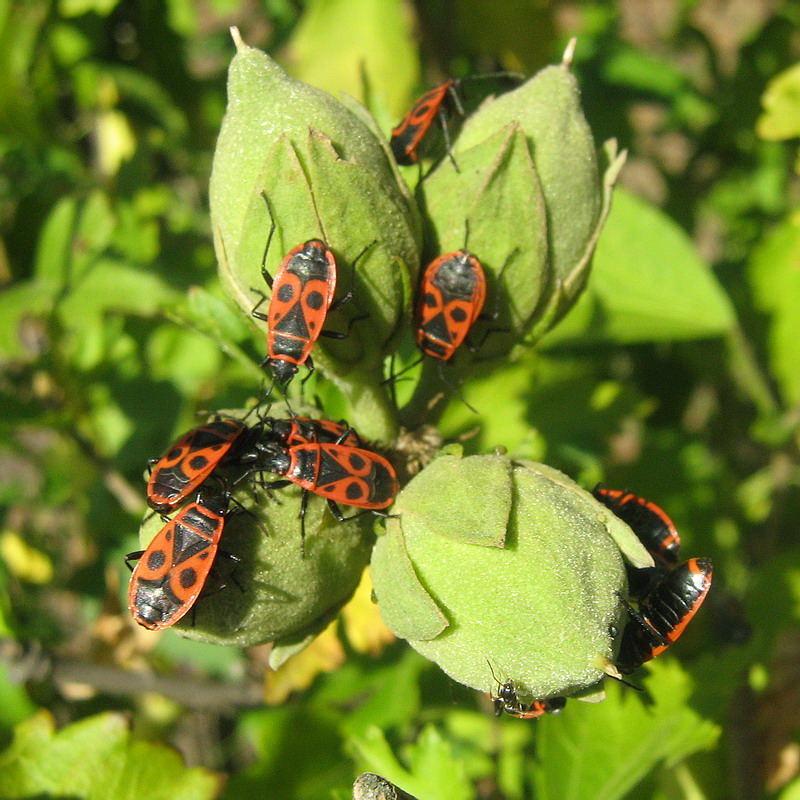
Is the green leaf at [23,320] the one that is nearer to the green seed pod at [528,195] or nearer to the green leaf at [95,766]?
the green leaf at [95,766]

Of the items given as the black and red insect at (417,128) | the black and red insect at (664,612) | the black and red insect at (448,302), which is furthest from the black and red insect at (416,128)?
the black and red insect at (664,612)

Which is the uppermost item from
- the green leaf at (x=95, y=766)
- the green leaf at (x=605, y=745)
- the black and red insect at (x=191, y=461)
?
the black and red insect at (x=191, y=461)

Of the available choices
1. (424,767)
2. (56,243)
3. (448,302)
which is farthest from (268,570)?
(56,243)

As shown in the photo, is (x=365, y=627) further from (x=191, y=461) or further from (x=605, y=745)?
(x=191, y=461)

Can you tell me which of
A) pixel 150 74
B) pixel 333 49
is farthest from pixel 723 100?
pixel 150 74

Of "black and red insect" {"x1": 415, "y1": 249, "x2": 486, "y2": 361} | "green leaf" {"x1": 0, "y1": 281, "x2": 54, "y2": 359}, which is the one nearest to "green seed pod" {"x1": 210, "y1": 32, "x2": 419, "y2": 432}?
"black and red insect" {"x1": 415, "y1": 249, "x2": 486, "y2": 361}

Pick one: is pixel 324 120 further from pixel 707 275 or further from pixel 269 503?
pixel 707 275
